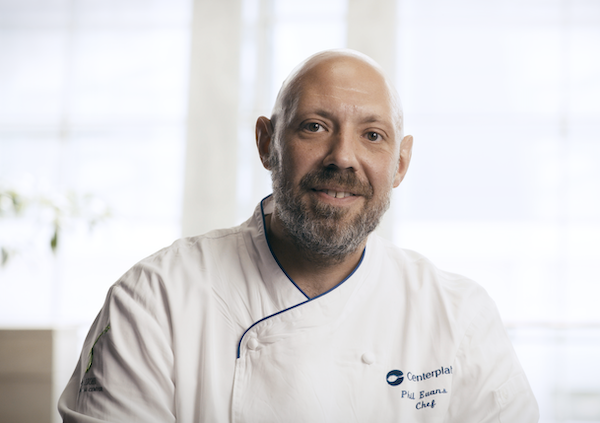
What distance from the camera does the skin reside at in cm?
102

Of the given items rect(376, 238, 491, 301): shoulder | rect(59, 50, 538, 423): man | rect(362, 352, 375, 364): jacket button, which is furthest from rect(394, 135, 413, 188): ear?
rect(362, 352, 375, 364): jacket button

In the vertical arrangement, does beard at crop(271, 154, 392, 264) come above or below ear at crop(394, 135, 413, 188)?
below

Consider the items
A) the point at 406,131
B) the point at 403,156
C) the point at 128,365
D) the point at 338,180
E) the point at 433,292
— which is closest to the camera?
the point at 128,365

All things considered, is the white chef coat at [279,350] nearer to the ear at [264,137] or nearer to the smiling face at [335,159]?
the smiling face at [335,159]

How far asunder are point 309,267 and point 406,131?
2.00 metres

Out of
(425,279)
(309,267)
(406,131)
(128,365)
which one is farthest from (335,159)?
(406,131)

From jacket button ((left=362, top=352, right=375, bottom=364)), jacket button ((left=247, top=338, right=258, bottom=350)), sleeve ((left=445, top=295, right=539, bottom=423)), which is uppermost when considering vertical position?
jacket button ((left=247, top=338, right=258, bottom=350))

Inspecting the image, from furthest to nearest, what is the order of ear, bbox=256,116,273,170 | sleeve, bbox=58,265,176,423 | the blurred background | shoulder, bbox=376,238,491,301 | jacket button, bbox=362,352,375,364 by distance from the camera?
the blurred background → ear, bbox=256,116,273,170 → shoulder, bbox=376,238,491,301 → jacket button, bbox=362,352,375,364 → sleeve, bbox=58,265,176,423

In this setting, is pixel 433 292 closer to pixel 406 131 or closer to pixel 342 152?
pixel 342 152

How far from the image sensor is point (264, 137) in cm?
123

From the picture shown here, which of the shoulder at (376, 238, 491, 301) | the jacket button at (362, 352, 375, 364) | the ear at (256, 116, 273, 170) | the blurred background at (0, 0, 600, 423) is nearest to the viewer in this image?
the jacket button at (362, 352, 375, 364)

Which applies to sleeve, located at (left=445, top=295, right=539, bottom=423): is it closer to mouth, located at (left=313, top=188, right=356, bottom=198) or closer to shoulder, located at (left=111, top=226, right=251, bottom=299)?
mouth, located at (left=313, top=188, right=356, bottom=198)

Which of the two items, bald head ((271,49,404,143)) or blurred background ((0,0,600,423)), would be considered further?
blurred background ((0,0,600,423))

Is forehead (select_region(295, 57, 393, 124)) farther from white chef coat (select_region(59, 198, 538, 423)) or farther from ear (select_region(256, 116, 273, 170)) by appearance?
white chef coat (select_region(59, 198, 538, 423))
